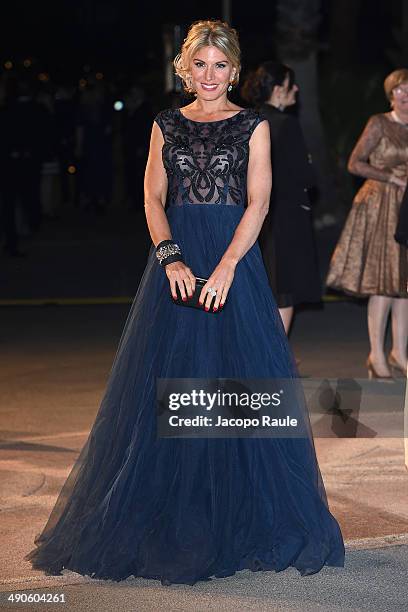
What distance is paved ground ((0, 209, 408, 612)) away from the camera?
→ 18.8 feet

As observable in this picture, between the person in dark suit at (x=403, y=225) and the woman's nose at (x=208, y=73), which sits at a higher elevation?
the woman's nose at (x=208, y=73)

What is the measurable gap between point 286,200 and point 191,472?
14.2 ft

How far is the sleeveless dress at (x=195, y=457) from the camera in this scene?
5914 millimetres

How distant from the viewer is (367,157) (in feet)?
33.6

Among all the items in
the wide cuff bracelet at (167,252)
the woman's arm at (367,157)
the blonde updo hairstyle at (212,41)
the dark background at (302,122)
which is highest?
the blonde updo hairstyle at (212,41)

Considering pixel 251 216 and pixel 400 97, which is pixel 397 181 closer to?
pixel 400 97

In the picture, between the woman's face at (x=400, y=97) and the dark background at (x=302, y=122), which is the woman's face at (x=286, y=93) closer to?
the woman's face at (x=400, y=97)

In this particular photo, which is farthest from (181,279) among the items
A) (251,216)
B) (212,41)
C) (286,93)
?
(286,93)

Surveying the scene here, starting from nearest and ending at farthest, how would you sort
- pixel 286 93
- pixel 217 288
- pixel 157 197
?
pixel 217 288 → pixel 157 197 → pixel 286 93

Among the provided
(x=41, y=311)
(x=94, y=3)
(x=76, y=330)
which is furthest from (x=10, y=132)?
(x=94, y=3)

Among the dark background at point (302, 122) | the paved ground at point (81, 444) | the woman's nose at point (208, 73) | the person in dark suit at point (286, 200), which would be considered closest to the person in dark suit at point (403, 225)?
the paved ground at point (81, 444)

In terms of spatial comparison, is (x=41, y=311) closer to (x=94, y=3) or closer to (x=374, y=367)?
(x=374, y=367)

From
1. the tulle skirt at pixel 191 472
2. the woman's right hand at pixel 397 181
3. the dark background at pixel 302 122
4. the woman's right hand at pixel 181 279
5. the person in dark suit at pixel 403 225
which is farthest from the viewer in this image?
the dark background at pixel 302 122

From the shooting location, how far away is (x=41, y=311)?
47.0 feet
